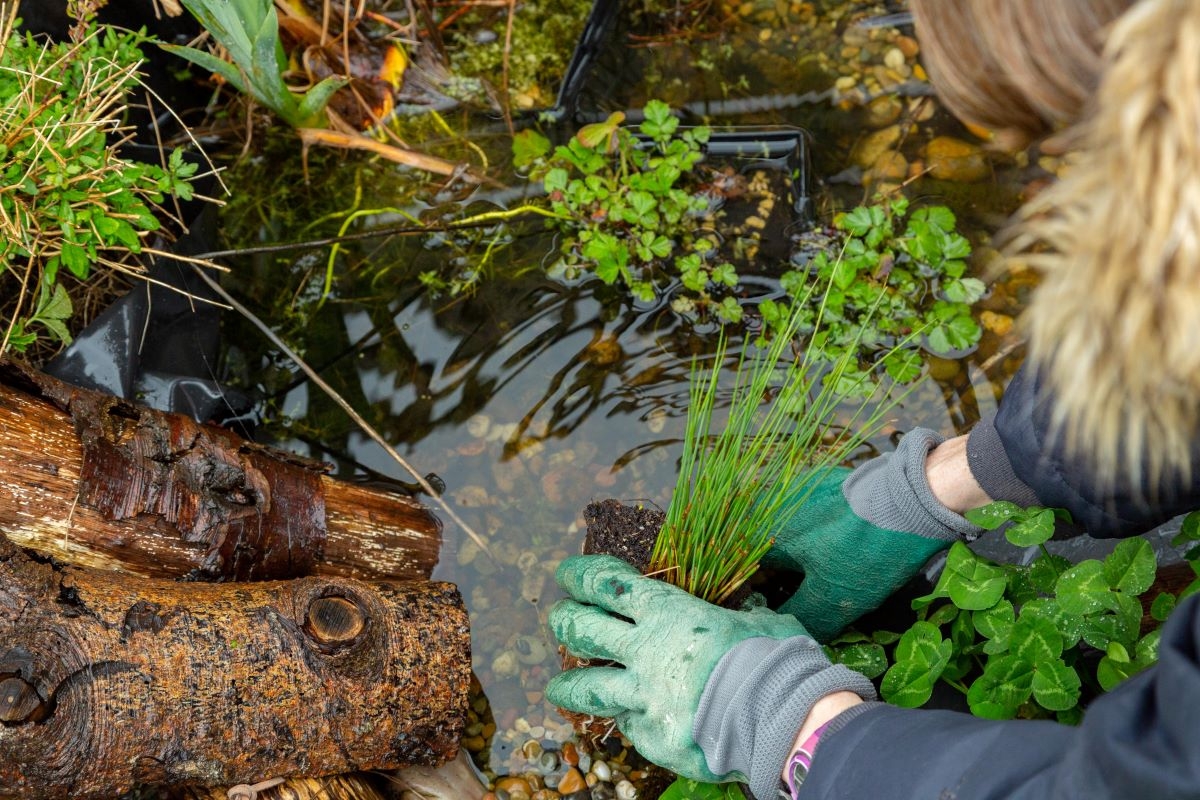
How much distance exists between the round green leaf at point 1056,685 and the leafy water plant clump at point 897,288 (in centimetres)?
82

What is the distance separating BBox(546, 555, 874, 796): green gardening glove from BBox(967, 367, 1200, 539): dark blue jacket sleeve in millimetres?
444

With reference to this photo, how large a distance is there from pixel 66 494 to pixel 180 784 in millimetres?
505

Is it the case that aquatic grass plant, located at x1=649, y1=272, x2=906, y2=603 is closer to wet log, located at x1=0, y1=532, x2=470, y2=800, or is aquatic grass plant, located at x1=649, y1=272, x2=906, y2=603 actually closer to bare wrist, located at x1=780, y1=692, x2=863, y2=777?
bare wrist, located at x1=780, y1=692, x2=863, y2=777

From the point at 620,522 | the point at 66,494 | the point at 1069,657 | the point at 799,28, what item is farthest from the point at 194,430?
the point at 799,28

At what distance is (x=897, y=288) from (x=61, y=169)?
5.85ft

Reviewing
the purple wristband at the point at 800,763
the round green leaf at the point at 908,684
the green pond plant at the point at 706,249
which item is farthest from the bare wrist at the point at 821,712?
the green pond plant at the point at 706,249

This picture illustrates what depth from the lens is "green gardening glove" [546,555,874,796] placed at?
131 cm

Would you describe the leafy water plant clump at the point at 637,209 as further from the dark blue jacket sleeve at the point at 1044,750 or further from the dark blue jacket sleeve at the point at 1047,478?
the dark blue jacket sleeve at the point at 1044,750

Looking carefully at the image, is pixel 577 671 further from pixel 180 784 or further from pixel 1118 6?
pixel 1118 6

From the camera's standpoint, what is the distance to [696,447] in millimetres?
1798

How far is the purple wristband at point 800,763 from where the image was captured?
4.18 feet

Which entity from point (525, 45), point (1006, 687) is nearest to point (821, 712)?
point (1006, 687)

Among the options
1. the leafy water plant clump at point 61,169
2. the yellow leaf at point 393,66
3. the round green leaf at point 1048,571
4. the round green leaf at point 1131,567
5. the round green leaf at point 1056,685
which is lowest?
the round green leaf at point 1056,685

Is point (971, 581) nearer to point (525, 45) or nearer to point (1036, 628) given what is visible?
point (1036, 628)
